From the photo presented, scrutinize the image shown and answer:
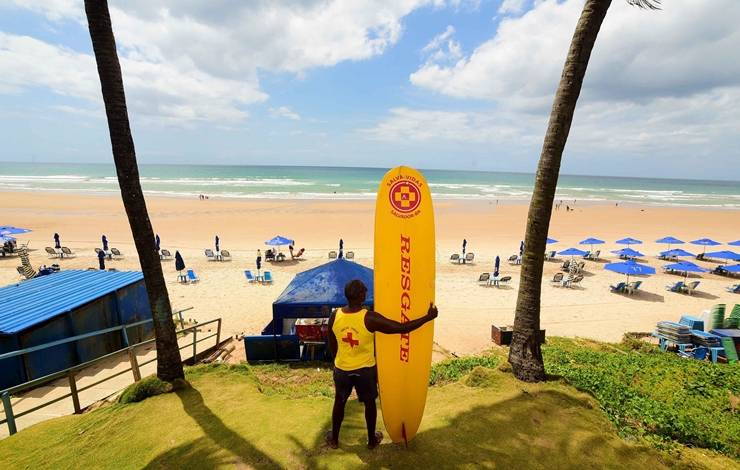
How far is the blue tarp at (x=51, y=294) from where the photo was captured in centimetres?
743

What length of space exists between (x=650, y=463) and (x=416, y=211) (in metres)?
3.68

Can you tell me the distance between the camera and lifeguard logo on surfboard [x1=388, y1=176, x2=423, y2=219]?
4.20 metres

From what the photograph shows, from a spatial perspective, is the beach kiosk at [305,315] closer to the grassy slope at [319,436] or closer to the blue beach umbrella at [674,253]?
the grassy slope at [319,436]

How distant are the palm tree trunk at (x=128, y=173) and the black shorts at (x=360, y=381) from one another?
3.44 metres

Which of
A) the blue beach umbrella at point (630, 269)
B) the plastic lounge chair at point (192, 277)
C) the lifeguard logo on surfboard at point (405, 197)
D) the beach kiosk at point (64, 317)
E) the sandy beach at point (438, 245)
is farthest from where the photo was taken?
the plastic lounge chair at point (192, 277)

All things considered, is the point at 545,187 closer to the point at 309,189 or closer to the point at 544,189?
the point at 544,189

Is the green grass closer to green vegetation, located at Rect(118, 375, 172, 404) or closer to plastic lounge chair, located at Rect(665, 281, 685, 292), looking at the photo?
green vegetation, located at Rect(118, 375, 172, 404)

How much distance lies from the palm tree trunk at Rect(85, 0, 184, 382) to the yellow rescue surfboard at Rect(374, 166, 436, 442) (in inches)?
129

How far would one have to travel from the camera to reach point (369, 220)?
3553cm

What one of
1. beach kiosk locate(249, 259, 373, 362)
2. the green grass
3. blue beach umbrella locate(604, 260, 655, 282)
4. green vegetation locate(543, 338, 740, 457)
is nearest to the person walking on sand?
the green grass

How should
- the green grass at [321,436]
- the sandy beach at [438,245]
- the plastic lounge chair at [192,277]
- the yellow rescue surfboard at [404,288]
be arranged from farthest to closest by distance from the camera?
the plastic lounge chair at [192,277]
the sandy beach at [438,245]
the yellow rescue surfboard at [404,288]
the green grass at [321,436]

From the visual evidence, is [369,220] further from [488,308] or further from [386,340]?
[386,340]

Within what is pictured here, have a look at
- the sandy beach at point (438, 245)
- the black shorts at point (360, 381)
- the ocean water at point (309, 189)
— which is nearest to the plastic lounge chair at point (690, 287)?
the sandy beach at point (438, 245)

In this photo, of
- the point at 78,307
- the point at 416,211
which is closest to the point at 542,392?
the point at 416,211
